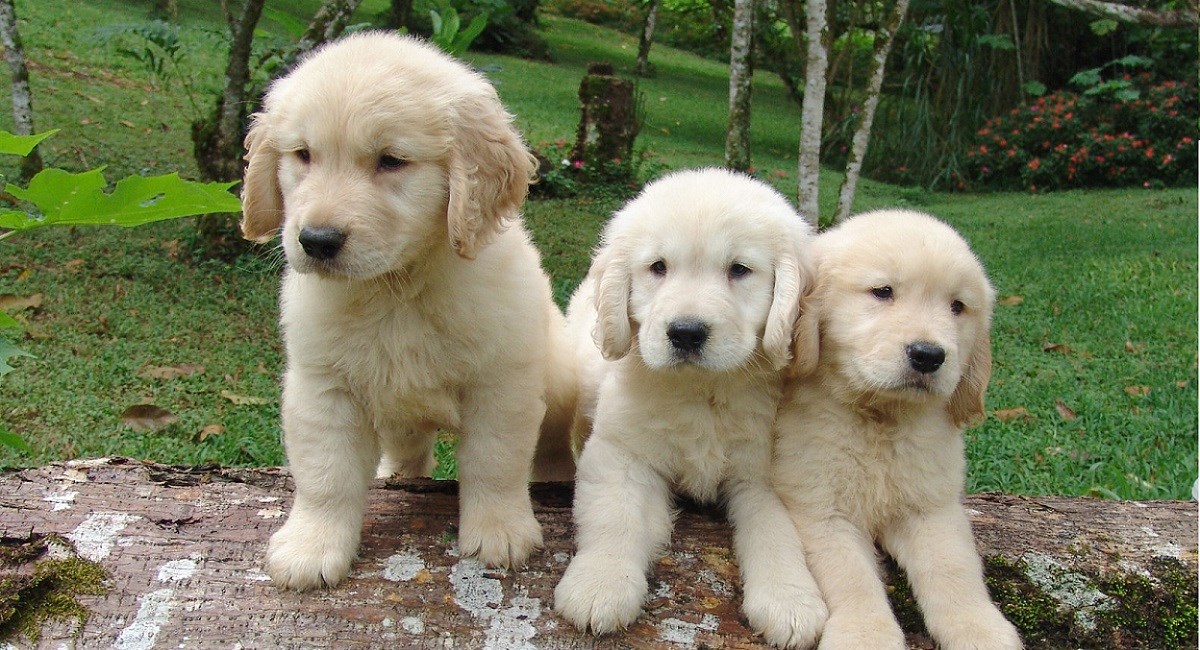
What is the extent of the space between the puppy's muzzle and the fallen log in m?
0.67

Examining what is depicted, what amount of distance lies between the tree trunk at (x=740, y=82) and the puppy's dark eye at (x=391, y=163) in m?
5.35

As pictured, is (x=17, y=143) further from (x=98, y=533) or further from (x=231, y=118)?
(x=231, y=118)

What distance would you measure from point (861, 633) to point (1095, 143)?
42.3 feet

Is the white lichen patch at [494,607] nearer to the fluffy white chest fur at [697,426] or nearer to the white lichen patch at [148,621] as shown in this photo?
the fluffy white chest fur at [697,426]

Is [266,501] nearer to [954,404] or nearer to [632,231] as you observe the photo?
[632,231]

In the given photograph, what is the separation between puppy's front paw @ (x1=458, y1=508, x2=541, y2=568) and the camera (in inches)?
113

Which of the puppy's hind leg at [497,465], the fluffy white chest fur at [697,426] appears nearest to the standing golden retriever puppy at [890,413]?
the fluffy white chest fur at [697,426]

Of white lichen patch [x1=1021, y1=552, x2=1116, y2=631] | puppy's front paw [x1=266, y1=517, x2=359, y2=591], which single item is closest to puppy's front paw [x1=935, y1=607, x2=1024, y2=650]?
white lichen patch [x1=1021, y1=552, x2=1116, y2=631]

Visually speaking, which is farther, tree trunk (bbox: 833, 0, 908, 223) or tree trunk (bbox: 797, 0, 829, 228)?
tree trunk (bbox: 833, 0, 908, 223)

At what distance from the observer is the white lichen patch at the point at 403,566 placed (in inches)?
111

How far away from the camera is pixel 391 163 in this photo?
8.99 feet

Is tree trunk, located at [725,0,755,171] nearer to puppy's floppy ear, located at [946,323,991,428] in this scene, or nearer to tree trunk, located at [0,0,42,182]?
puppy's floppy ear, located at [946,323,991,428]

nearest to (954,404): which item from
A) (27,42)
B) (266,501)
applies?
(266,501)

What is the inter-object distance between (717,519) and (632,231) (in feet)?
3.28
